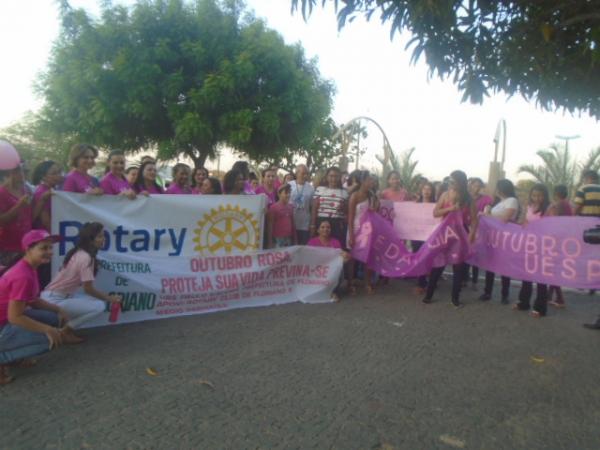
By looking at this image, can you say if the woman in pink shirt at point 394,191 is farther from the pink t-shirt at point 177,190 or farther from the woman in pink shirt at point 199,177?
the pink t-shirt at point 177,190

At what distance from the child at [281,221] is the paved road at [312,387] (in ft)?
4.59

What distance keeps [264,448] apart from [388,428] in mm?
822

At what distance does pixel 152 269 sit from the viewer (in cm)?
511

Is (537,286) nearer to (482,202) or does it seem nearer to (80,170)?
(482,202)

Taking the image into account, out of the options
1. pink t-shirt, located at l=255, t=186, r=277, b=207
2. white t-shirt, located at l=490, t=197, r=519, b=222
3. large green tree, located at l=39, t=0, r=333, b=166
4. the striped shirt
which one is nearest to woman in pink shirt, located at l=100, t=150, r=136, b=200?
pink t-shirt, located at l=255, t=186, r=277, b=207

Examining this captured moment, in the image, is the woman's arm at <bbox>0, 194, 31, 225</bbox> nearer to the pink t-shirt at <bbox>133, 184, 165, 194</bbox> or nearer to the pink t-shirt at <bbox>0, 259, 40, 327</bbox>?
the pink t-shirt at <bbox>0, 259, 40, 327</bbox>

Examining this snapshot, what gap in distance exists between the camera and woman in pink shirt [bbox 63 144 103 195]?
489cm

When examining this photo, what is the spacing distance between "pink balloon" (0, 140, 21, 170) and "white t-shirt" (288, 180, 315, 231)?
3643 mm

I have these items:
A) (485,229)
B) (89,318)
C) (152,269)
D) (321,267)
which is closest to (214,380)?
(89,318)

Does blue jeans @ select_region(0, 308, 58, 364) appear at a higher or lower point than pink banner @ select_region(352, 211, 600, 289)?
lower

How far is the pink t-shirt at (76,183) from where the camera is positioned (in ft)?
16.1

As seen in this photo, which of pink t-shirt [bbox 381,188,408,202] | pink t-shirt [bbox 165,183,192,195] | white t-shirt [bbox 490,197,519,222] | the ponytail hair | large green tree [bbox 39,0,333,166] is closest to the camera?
the ponytail hair

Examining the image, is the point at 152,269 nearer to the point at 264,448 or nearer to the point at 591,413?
the point at 264,448

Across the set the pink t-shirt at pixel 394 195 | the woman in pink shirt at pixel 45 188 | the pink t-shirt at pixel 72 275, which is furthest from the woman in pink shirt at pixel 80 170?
the pink t-shirt at pixel 394 195
